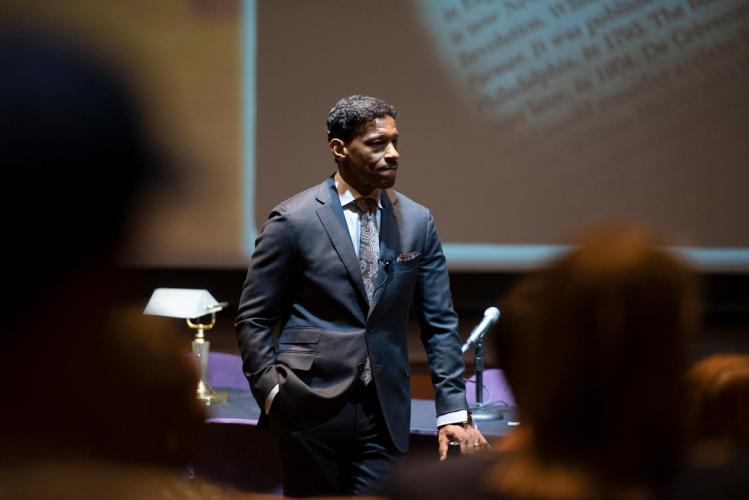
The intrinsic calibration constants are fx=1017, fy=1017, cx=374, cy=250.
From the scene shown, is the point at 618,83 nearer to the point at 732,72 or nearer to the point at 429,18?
the point at 732,72

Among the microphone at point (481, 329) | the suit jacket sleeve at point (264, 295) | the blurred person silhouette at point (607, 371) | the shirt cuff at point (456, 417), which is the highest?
the blurred person silhouette at point (607, 371)

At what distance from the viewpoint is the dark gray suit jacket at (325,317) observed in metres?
2.84

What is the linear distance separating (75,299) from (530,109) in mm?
4646

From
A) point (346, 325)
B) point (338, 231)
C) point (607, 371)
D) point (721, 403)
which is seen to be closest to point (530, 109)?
point (338, 231)

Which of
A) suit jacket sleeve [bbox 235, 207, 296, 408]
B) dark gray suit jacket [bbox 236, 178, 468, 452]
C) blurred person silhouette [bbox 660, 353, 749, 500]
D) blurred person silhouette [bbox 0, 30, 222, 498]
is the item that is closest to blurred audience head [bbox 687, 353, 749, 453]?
blurred person silhouette [bbox 660, 353, 749, 500]

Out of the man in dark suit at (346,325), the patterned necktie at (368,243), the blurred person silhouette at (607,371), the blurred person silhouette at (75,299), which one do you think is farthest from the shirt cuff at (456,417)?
the blurred person silhouette at (75,299)

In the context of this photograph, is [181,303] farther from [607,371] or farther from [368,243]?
[607,371]

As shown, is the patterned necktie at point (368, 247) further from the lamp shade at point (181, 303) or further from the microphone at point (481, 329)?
Answer: the lamp shade at point (181, 303)

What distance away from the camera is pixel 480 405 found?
3807 mm

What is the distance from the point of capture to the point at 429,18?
17.0ft

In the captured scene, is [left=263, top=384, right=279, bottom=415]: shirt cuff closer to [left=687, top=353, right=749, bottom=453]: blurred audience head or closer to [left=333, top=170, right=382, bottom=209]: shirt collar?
[left=333, top=170, right=382, bottom=209]: shirt collar

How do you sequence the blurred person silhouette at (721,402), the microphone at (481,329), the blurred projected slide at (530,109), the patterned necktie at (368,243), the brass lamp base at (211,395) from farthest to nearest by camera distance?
the blurred projected slide at (530,109) → the brass lamp base at (211,395) → the microphone at (481,329) → the patterned necktie at (368,243) → the blurred person silhouette at (721,402)

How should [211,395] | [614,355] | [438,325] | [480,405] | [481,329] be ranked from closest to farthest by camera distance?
[614,355], [438,325], [481,329], [480,405], [211,395]

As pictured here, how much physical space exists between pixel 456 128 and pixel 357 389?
2.65 metres
